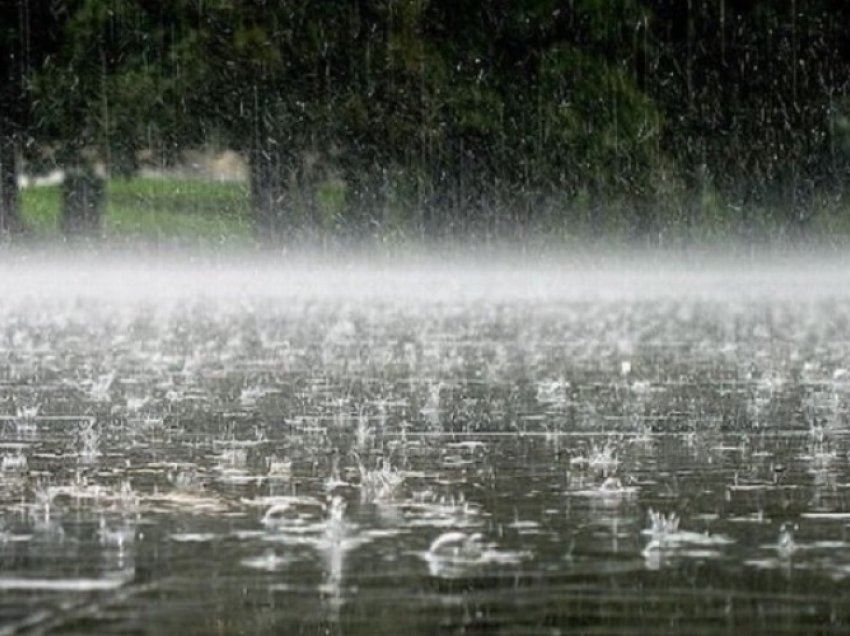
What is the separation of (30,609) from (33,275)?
41.1 meters

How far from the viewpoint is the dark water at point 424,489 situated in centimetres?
713

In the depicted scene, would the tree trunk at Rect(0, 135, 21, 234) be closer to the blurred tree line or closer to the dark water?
the blurred tree line

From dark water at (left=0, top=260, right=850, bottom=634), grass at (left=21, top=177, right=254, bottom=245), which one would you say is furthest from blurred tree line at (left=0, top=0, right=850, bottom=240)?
dark water at (left=0, top=260, right=850, bottom=634)

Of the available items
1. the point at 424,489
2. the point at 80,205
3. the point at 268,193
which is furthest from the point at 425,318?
the point at 80,205

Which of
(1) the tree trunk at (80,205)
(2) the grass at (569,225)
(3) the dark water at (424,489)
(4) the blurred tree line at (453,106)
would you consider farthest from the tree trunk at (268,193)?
(3) the dark water at (424,489)

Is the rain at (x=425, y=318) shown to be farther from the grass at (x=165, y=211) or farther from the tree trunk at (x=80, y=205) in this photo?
the grass at (x=165, y=211)

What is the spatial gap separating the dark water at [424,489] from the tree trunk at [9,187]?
30.8m

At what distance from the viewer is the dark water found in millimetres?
7133

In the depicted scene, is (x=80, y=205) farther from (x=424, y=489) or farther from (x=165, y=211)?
(x=424, y=489)

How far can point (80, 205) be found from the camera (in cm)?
5325

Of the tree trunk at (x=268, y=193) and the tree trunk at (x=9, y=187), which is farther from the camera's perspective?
the tree trunk at (x=9, y=187)

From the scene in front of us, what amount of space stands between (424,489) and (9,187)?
43.7 metres

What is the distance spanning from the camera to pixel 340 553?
8195mm

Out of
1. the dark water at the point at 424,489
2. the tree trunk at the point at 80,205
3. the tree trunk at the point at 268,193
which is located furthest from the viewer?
the tree trunk at the point at 80,205
